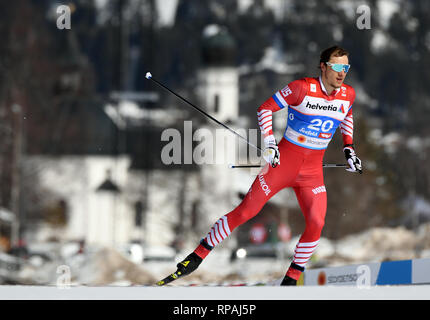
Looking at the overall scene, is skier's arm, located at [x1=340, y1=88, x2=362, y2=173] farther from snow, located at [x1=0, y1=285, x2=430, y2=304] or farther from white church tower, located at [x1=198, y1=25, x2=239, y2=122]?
white church tower, located at [x1=198, y1=25, x2=239, y2=122]

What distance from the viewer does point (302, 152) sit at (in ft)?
18.3

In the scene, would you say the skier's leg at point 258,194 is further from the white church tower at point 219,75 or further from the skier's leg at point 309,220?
the white church tower at point 219,75

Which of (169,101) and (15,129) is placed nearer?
(169,101)

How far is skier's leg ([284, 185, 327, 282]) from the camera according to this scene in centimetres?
557

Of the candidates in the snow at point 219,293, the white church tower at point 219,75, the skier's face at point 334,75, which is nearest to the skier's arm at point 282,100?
the skier's face at point 334,75

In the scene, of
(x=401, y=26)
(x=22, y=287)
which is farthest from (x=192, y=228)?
(x=22, y=287)

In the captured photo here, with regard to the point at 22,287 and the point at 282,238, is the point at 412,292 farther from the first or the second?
the point at 282,238

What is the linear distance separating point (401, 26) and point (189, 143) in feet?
46.3

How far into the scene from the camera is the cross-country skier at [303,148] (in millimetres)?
5480

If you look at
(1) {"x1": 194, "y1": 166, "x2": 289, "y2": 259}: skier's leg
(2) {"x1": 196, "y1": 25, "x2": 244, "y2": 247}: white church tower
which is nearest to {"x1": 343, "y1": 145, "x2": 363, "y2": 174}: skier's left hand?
(1) {"x1": 194, "y1": 166, "x2": 289, "y2": 259}: skier's leg

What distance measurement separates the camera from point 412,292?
14.1 feet

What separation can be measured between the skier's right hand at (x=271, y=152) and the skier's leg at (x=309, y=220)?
15.1 inches

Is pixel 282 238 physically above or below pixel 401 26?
below

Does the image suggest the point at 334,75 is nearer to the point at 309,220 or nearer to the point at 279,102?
the point at 279,102
